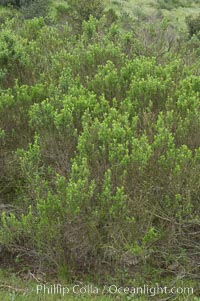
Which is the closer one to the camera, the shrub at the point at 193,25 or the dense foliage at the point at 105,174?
the dense foliage at the point at 105,174

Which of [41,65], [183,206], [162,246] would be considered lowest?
[162,246]

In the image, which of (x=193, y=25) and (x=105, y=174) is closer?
(x=105, y=174)

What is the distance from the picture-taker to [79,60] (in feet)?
23.1

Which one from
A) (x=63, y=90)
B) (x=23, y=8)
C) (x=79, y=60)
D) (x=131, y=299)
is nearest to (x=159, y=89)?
(x=63, y=90)

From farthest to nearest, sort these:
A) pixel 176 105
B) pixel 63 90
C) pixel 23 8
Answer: pixel 23 8 < pixel 63 90 < pixel 176 105

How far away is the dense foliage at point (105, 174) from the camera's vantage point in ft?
15.0

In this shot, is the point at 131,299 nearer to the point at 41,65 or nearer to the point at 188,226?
the point at 188,226

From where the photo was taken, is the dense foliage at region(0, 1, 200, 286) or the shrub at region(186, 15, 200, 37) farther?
the shrub at region(186, 15, 200, 37)

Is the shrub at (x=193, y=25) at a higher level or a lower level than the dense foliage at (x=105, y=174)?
lower

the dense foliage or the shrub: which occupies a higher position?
the dense foliage

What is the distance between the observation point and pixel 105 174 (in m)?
4.48

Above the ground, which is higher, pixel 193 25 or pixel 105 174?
pixel 105 174

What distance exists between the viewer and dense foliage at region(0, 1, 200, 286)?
4.58 meters

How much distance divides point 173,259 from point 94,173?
1.45 m
